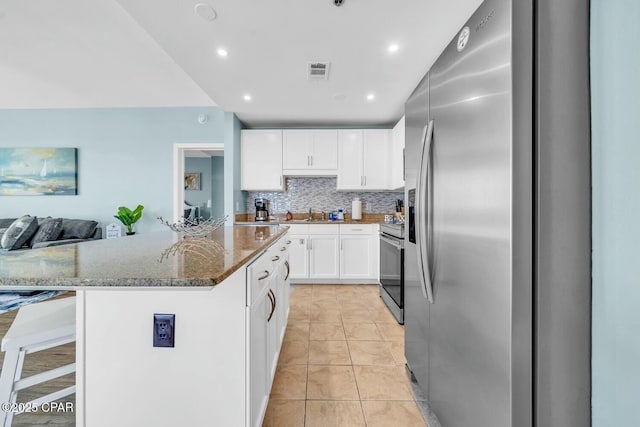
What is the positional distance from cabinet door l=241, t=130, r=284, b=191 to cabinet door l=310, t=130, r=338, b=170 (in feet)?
1.73

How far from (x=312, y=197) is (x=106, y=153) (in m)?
3.41

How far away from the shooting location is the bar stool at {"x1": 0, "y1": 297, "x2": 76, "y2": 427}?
2.98ft

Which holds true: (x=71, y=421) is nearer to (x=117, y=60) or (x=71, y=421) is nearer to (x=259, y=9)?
(x=259, y=9)

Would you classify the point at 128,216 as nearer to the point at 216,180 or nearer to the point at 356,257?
the point at 216,180

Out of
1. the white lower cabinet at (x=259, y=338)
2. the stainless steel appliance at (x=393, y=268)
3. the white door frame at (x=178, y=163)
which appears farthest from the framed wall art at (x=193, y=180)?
the white lower cabinet at (x=259, y=338)

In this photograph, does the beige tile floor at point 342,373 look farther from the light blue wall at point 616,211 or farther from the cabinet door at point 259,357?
the light blue wall at point 616,211

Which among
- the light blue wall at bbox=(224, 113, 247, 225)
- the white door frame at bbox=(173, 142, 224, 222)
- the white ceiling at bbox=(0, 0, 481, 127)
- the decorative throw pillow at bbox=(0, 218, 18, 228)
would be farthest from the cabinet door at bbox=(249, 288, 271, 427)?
the decorative throw pillow at bbox=(0, 218, 18, 228)

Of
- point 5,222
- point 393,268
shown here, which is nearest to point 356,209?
point 393,268

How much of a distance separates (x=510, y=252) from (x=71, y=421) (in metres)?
2.05

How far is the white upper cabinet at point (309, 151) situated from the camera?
4.07 m

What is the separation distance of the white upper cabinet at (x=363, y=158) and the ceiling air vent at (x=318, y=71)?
1.35 meters

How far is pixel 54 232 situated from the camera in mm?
3750

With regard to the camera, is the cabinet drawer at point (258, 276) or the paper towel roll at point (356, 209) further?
the paper towel roll at point (356, 209)

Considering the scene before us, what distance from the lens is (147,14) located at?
1885 millimetres
